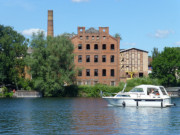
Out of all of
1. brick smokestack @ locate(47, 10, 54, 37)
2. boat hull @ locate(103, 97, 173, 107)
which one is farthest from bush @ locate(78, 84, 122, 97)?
boat hull @ locate(103, 97, 173, 107)

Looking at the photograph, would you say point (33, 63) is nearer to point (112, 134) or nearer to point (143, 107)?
point (143, 107)

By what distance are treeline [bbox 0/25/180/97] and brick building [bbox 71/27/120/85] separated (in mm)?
9670

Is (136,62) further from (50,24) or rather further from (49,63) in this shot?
(49,63)

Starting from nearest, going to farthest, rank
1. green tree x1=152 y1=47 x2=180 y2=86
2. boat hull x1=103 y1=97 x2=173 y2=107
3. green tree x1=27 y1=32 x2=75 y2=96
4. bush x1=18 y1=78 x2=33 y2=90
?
boat hull x1=103 y1=97 x2=173 y2=107
green tree x1=27 y1=32 x2=75 y2=96
bush x1=18 y1=78 x2=33 y2=90
green tree x1=152 y1=47 x2=180 y2=86

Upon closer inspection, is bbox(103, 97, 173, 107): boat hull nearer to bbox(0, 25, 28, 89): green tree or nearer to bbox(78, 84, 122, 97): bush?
bbox(78, 84, 122, 97): bush

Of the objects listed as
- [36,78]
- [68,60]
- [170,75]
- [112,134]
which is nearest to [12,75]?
[36,78]

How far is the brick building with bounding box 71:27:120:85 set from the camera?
97.4m

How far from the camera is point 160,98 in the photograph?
178ft

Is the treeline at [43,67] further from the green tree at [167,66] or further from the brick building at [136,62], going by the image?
the brick building at [136,62]

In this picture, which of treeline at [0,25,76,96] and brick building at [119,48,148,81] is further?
brick building at [119,48,148,81]

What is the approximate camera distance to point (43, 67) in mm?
82250

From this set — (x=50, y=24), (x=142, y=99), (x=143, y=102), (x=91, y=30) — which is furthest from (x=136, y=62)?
(x=143, y=102)

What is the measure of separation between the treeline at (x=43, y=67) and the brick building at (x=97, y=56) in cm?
967

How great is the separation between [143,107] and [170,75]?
55.0 m
